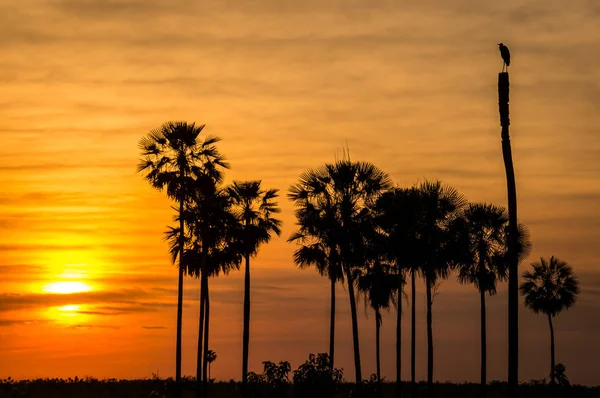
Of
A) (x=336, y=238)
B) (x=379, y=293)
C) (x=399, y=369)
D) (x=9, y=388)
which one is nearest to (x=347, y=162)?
(x=336, y=238)

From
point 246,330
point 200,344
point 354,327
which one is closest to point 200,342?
point 200,344

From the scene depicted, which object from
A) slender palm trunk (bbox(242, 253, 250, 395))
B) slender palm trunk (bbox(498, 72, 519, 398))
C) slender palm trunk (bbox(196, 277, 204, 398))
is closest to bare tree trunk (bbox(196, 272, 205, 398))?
slender palm trunk (bbox(196, 277, 204, 398))

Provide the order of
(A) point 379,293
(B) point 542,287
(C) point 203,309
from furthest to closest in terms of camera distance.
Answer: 1. (B) point 542,287
2. (A) point 379,293
3. (C) point 203,309

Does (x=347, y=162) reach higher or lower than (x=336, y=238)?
higher

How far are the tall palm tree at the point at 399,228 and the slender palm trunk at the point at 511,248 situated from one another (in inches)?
1202

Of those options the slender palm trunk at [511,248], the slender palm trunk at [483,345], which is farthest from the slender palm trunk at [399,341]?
the slender palm trunk at [511,248]

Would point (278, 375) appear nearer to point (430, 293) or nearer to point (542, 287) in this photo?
point (430, 293)

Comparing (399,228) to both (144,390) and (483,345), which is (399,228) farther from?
(144,390)

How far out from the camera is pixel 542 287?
339 ft

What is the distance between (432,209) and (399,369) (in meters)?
11.7

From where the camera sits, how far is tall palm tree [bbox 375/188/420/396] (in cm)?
7088

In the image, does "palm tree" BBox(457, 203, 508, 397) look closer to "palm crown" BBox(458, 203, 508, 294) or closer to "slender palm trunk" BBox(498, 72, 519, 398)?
"palm crown" BBox(458, 203, 508, 294)

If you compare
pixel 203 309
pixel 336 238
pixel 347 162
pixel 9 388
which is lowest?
pixel 9 388

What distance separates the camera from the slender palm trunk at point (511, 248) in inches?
1503
